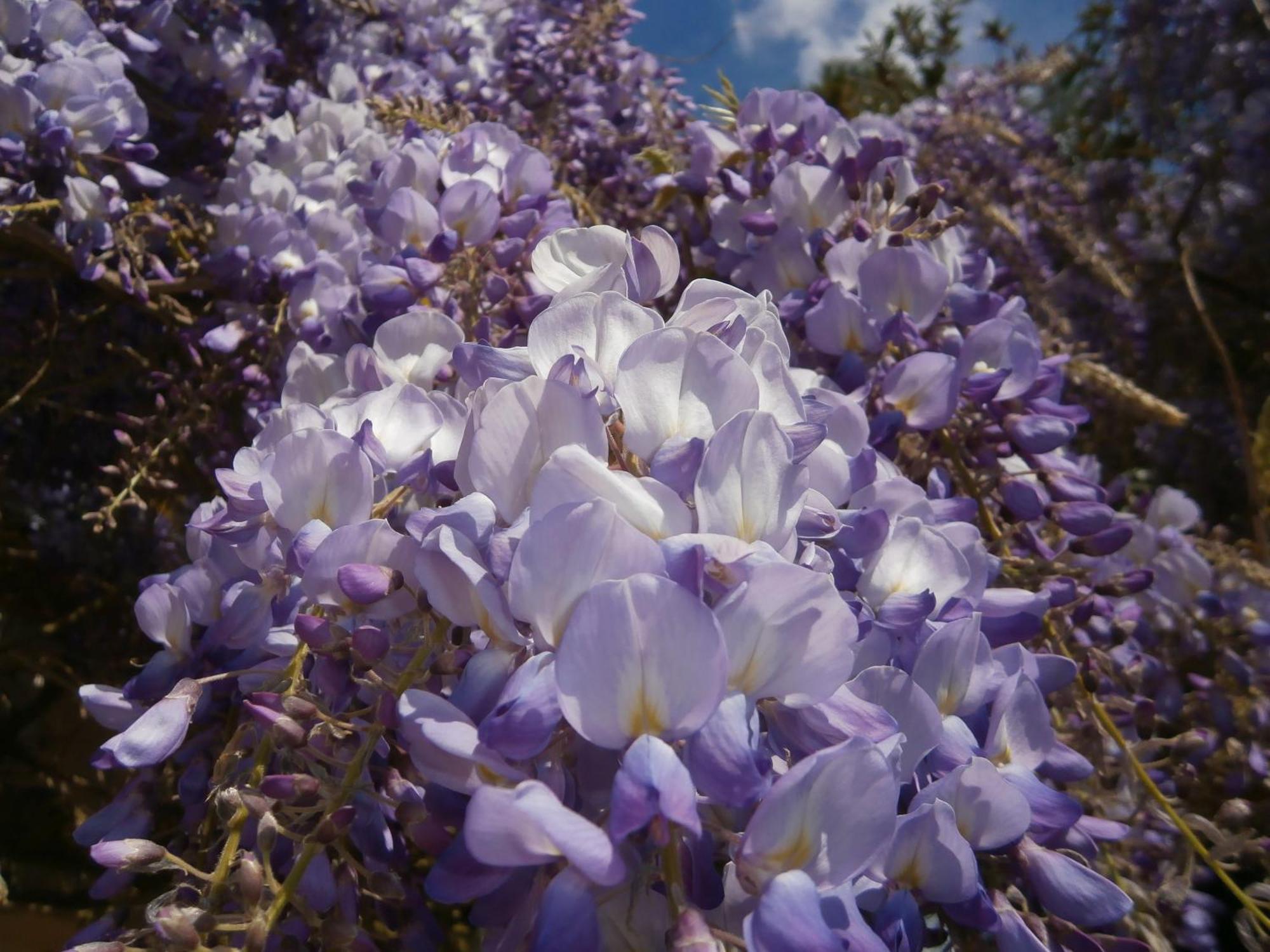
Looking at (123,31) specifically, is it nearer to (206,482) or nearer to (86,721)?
(206,482)

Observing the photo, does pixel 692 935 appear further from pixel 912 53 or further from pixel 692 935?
pixel 912 53

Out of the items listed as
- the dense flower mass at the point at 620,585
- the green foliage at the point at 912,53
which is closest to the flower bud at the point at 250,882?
the dense flower mass at the point at 620,585

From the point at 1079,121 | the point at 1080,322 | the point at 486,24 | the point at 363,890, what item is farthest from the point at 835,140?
the point at 1079,121

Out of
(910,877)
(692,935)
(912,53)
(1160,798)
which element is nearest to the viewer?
(692,935)

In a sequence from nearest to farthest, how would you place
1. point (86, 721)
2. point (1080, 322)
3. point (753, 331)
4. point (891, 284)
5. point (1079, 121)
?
point (753, 331)
point (891, 284)
point (86, 721)
point (1080, 322)
point (1079, 121)

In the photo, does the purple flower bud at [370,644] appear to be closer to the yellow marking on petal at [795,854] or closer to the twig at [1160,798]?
the yellow marking on petal at [795,854]

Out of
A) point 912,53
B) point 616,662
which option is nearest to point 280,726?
point 616,662

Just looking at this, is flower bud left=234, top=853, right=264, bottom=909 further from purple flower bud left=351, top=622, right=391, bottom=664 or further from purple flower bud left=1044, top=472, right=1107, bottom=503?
purple flower bud left=1044, top=472, right=1107, bottom=503

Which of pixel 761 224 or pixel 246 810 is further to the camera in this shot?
pixel 761 224
